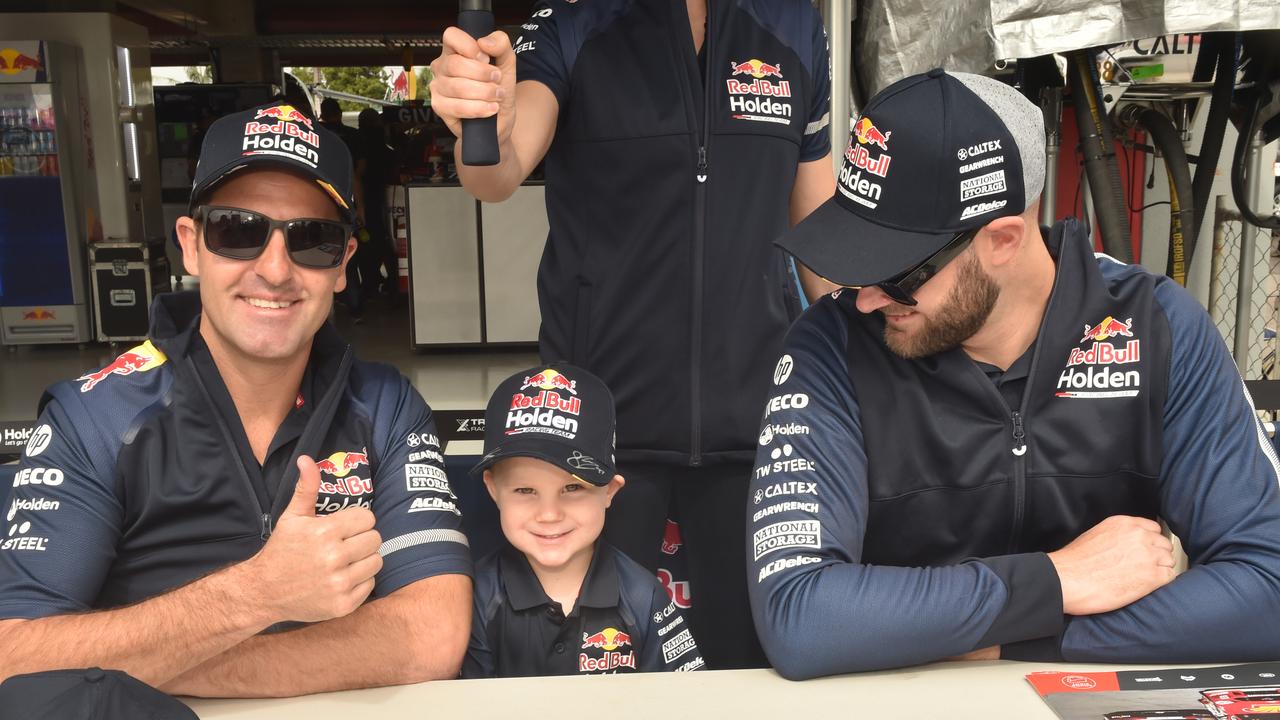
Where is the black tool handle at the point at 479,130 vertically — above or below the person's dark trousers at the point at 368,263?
above

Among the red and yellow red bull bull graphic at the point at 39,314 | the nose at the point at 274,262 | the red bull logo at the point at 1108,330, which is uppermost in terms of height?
the nose at the point at 274,262

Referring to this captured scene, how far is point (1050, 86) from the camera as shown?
286cm

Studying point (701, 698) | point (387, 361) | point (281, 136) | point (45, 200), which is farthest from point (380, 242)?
point (701, 698)

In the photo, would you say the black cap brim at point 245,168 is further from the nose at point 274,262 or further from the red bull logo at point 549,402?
the red bull logo at point 549,402

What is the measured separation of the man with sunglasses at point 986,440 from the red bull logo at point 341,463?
63 cm

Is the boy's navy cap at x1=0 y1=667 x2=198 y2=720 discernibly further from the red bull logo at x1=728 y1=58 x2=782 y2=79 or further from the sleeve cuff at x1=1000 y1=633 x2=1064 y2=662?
the red bull logo at x1=728 y1=58 x2=782 y2=79

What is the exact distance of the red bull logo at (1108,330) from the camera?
1532 mm

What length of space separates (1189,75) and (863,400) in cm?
Answer: 337

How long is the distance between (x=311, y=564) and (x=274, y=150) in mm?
670

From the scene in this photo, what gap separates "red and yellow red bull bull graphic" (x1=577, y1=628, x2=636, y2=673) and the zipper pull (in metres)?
0.69

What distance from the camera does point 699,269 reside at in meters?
1.84

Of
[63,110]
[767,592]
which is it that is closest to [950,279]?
[767,592]

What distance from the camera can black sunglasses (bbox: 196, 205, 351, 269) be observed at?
5.24 feet

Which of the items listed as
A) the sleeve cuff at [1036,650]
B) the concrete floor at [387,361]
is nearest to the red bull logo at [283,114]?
the sleeve cuff at [1036,650]
